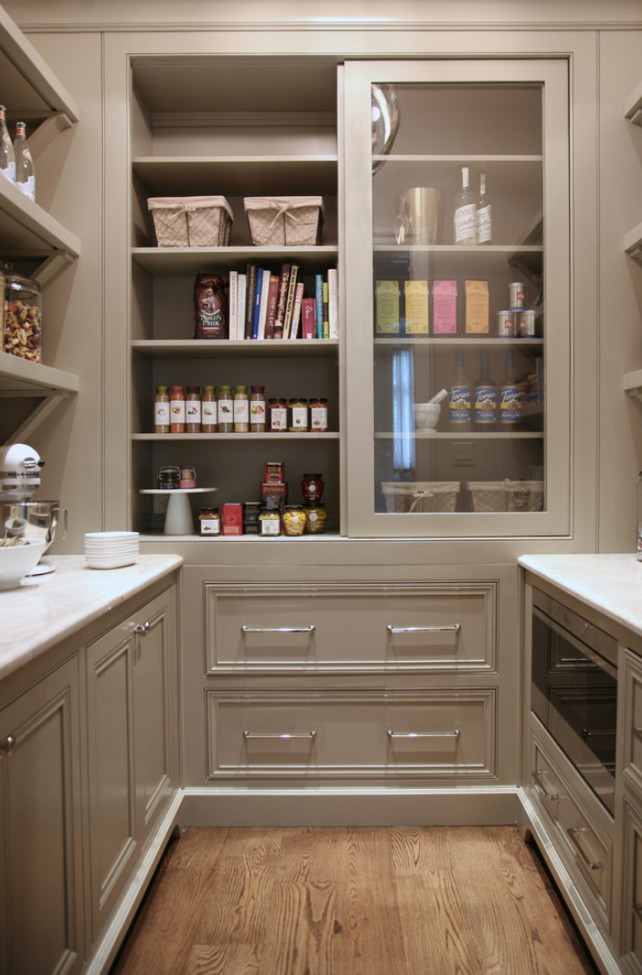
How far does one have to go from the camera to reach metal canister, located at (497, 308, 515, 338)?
222 cm

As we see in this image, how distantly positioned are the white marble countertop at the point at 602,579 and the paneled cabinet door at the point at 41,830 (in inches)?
42.9

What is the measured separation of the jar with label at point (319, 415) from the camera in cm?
233

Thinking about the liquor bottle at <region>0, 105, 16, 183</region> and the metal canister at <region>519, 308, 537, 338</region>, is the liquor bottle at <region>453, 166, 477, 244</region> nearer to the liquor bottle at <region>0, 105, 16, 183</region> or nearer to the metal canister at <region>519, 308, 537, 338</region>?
the metal canister at <region>519, 308, 537, 338</region>

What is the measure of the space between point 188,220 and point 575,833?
2197 millimetres

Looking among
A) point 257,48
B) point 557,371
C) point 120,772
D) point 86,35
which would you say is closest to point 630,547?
point 557,371

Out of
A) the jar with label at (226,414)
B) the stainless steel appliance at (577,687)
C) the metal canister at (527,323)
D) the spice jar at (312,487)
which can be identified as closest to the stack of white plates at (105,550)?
the jar with label at (226,414)

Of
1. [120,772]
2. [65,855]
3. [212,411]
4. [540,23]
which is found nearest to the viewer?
[65,855]

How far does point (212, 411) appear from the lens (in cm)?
235

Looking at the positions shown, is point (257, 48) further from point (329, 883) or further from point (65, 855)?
point (329, 883)

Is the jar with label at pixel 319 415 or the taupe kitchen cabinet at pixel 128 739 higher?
the jar with label at pixel 319 415

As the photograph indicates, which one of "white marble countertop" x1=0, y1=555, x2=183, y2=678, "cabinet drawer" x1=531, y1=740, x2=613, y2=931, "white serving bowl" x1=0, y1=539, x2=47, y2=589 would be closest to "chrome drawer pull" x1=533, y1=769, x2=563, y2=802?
"cabinet drawer" x1=531, y1=740, x2=613, y2=931

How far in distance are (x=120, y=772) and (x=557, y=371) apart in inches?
68.8

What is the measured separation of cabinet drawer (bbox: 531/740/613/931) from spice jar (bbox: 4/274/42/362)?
6.19 feet

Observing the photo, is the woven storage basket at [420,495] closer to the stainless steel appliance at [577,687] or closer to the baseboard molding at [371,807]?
the stainless steel appliance at [577,687]
